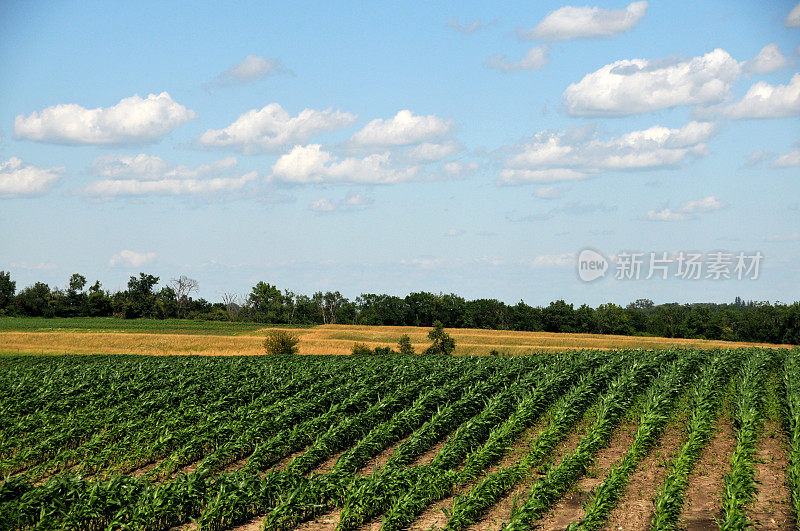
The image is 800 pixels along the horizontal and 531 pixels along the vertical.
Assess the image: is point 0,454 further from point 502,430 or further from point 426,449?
point 502,430

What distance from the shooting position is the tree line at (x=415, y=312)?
105125 millimetres

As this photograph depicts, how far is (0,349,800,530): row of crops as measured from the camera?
14172 mm

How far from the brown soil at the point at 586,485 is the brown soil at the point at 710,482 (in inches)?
82.3

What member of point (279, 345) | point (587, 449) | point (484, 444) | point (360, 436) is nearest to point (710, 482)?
point (587, 449)

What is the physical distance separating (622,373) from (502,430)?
37.2ft

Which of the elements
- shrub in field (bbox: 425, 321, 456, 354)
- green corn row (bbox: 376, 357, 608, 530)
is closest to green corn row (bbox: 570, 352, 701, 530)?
green corn row (bbox: 376, 357, 608, 530)

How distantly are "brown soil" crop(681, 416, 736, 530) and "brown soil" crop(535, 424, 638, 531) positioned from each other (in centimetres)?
209

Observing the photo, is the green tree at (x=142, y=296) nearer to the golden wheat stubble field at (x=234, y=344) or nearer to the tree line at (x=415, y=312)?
the tree line at (x=415, y=312)

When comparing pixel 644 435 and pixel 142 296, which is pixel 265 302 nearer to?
pixel 142 296

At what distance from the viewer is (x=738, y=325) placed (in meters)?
105

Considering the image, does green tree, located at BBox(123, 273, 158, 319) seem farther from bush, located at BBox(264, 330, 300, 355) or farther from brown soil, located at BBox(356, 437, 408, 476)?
brown soil, located at BBox(356, 437, 408, 476)

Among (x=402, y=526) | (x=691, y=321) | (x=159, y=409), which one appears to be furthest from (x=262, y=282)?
(x=402, y=526)

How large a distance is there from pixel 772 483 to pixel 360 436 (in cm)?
1200

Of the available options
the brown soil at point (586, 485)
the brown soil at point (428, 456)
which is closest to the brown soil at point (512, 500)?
the brown soil at point (586, 485)
